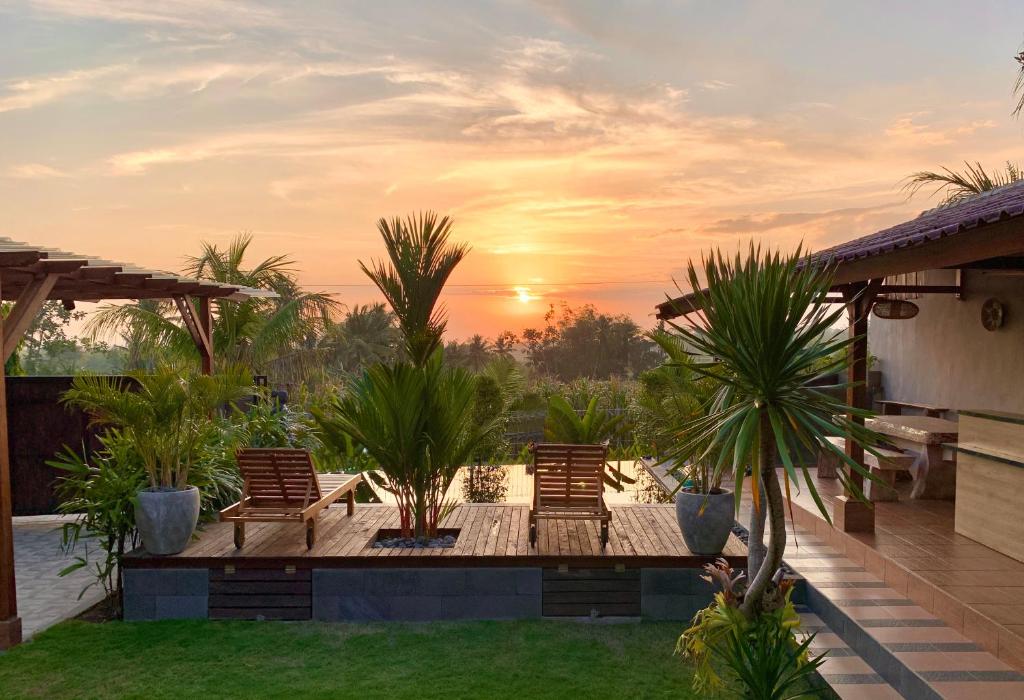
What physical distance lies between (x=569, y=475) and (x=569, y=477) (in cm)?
2

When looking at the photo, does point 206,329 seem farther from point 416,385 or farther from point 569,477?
point 569,477

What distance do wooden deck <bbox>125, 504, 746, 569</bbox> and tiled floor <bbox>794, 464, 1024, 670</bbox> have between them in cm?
120

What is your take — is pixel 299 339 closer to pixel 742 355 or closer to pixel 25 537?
pixel 25 537

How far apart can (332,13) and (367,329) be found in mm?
27950

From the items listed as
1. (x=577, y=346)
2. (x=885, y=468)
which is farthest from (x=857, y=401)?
(x=577, y=346)

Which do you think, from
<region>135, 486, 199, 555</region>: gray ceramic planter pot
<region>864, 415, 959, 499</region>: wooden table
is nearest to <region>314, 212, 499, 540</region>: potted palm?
<region>135, 486, 199, 555</region>: gray ceramic planter pot

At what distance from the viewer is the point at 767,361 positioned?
14.1ft

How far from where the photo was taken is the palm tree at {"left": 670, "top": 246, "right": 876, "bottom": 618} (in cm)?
422

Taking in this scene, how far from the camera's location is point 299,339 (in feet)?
54.1

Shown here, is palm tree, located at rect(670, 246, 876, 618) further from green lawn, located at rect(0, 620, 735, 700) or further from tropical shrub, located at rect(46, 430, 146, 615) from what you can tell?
tropical shrub, located at rect(46, 430, 146, 615)

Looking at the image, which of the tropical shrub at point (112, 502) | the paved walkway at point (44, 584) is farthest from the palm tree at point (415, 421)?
the paved walkway at point (44, 584)

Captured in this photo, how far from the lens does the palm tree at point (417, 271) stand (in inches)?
263

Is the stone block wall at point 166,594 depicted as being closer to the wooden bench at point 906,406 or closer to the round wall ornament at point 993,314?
the round wall ornament at point 993,314

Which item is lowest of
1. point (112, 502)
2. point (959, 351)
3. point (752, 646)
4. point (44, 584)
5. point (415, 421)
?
point (44, 584)
